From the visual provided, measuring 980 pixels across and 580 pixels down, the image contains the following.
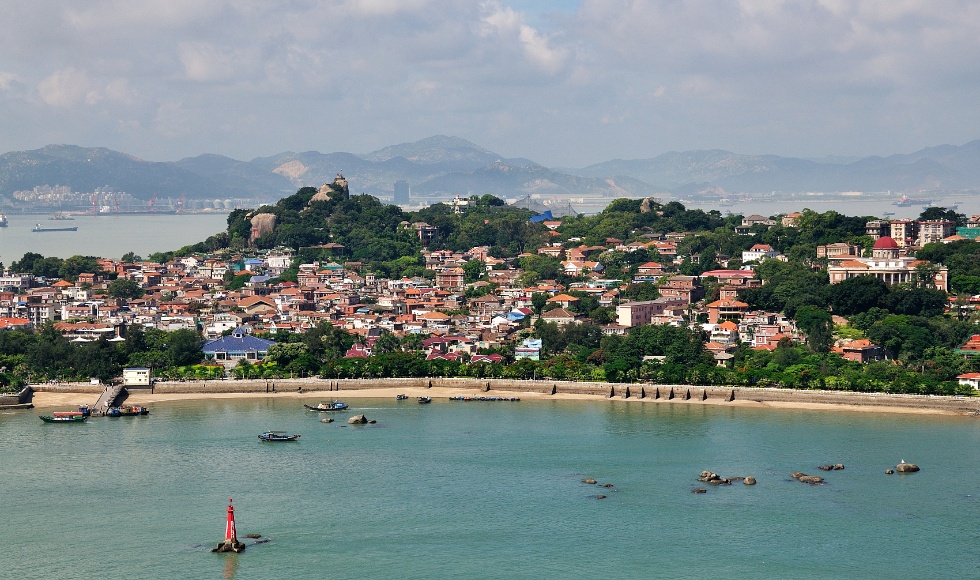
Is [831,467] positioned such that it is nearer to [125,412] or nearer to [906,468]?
[906,468]

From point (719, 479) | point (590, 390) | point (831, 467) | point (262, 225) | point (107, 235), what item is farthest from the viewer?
point (107, 235)

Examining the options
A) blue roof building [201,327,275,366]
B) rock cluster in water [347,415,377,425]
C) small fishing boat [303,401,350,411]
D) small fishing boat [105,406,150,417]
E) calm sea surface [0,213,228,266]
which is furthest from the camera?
calm sea surface [0,213,228,266]

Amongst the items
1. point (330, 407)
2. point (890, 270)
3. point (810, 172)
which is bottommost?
point (330, 407)

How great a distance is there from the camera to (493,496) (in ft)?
57.8

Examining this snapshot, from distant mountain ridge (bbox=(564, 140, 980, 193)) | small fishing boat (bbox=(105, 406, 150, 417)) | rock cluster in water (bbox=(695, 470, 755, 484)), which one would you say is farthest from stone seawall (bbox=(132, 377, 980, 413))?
distant mountain ridge (bbox=(564, 140, 980, 193))

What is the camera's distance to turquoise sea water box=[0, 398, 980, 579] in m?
14.9

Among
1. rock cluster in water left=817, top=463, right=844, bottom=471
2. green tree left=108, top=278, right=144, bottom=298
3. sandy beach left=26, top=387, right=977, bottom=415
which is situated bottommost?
rock cluster in water left=817, top=463, right=844, bottom=471

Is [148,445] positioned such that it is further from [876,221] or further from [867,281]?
[876,221]

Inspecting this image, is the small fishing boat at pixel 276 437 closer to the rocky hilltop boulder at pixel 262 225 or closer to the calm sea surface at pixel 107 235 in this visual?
the rocky hilltop boulder at pixel 262 225

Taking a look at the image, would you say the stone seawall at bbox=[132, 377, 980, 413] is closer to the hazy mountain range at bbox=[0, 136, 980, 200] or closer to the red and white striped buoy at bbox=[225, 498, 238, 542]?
the red and white striped buoy at bbox=[225, 498, 238, 542]

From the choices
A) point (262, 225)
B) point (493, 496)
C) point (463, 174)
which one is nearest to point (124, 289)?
point (262, 225)

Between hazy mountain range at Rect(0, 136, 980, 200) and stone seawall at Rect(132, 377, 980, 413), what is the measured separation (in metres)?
112

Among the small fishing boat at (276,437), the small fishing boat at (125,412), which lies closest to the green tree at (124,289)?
the small fishing boat at (125,412)

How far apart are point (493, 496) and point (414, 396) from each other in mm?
8507
